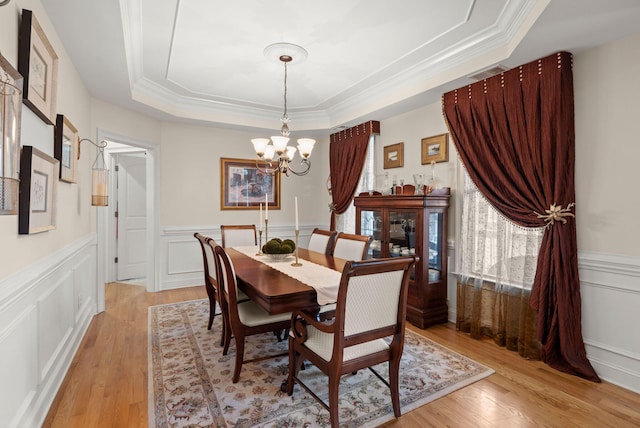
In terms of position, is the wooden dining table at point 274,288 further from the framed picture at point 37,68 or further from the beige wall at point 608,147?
the beige wall at point 608,147

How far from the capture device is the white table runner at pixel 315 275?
6.52 ft

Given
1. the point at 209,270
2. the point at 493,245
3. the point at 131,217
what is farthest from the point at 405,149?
the point at 131,217

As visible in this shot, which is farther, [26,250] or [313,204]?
[313,204]

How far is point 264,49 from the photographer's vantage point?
9.65 feet

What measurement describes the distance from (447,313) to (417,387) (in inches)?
56.6

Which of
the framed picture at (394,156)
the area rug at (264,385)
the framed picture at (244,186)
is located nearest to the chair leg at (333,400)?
the area rug at (264,385)

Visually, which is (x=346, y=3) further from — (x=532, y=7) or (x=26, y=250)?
(x=26, y=250)

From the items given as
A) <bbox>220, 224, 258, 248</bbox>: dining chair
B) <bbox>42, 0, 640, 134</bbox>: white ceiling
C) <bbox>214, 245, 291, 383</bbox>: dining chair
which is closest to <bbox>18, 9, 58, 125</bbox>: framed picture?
<bbox>42, 0, 640, 134</bbox>: white ceiling

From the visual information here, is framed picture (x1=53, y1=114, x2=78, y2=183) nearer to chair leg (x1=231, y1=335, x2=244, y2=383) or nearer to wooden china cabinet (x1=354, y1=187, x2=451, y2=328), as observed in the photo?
chair leg (x1=231, y1=335, x2=244, y2=383)

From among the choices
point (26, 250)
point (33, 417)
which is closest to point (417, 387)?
point (33, 417)

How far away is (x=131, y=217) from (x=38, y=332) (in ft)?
12.4

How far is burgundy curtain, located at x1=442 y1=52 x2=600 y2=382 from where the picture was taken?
244 cm

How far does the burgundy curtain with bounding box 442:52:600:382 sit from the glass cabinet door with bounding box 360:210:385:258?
4.26ft

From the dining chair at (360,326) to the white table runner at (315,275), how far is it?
0.17m
